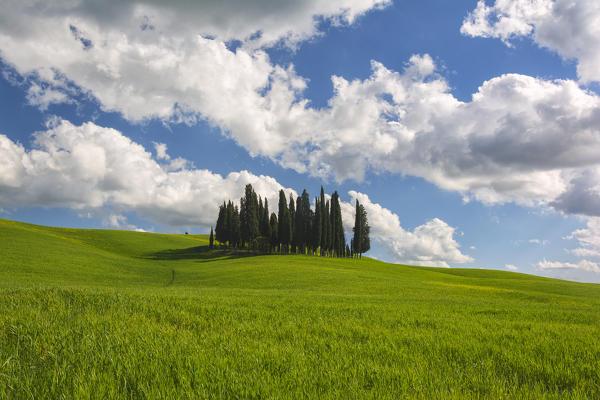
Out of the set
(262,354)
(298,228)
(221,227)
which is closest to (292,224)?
(298,228)

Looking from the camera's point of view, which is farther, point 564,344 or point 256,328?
point 256,328

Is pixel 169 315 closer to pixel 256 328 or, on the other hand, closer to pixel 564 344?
pixel 256 328

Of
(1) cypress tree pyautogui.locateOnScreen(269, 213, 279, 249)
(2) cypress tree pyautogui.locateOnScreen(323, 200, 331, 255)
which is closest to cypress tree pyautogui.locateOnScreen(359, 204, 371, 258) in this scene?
(2) cypress tree pyautogui.locateOnScreen(323, 200, 331, 255)

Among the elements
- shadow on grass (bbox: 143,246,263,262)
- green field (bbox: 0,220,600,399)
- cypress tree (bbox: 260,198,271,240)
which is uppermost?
cypress tree (bbox: 260,198,271,240)

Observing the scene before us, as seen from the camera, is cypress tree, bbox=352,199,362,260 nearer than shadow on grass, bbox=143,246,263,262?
No

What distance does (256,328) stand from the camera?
5520 millimetres

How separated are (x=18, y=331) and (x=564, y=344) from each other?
8572 millimetres

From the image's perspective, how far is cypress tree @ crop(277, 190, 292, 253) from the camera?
79.4 metres

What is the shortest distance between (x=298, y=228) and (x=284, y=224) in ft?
13.0

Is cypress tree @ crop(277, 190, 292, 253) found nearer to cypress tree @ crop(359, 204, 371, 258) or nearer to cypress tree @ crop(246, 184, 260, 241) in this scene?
cypress tree @ crop(246, 184, 260, 241)

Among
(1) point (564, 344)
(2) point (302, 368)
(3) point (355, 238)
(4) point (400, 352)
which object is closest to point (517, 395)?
(4) point (400, 352)

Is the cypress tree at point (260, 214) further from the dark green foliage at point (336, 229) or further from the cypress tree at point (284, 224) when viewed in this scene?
the dark green foliage at point (336, 229)

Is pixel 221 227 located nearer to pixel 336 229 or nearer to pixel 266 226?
pixel 266 226

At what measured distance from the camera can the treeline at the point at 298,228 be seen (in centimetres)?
7738
